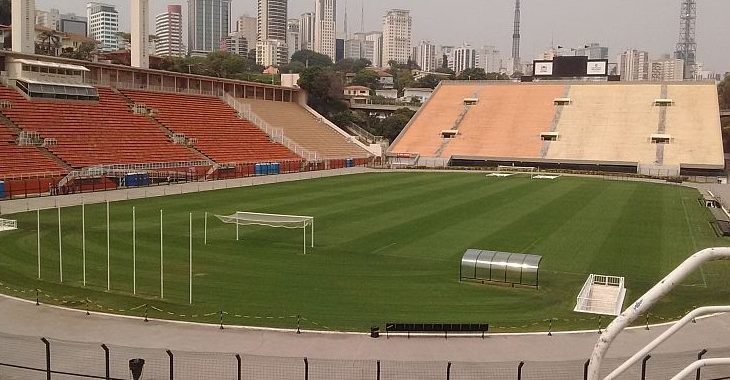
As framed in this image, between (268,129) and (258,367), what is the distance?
210ft

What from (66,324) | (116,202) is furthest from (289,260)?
(116,202)

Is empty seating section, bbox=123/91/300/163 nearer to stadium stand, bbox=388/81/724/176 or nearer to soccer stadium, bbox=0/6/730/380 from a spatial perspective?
soccer stadium, bbox=0/6/730/380

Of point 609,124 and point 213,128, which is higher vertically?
point 609,124

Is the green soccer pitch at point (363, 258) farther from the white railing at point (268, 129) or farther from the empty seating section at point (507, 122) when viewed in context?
the empty seating section at point (507, 122)

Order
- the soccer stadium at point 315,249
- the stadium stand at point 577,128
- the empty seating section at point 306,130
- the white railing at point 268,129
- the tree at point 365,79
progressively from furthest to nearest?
the tree at point 365,79 → the empty seating section at point 306,130 → the stadium stand at point 577,128 → the white railing at point 268,129 → the soccer stadium at point 315,249

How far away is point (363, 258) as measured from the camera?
24.8 metres

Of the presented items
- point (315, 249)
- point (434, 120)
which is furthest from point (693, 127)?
point (315, 249)

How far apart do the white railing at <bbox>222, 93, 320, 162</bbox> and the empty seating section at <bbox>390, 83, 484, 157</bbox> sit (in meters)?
15.0

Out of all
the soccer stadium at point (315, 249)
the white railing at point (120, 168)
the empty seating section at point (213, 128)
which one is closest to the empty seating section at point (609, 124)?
the soccer stadium at point (315, 249)

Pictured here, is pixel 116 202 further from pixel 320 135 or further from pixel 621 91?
Answer: pixel 621 91

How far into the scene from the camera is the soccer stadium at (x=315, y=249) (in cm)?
1388

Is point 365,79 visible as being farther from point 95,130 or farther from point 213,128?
point 95,130

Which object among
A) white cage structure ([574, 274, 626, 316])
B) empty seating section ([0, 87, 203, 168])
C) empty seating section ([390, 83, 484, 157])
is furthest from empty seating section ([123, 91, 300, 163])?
white cage structure ([574, 274, 626, 316])

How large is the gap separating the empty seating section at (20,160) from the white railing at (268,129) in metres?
30.3
